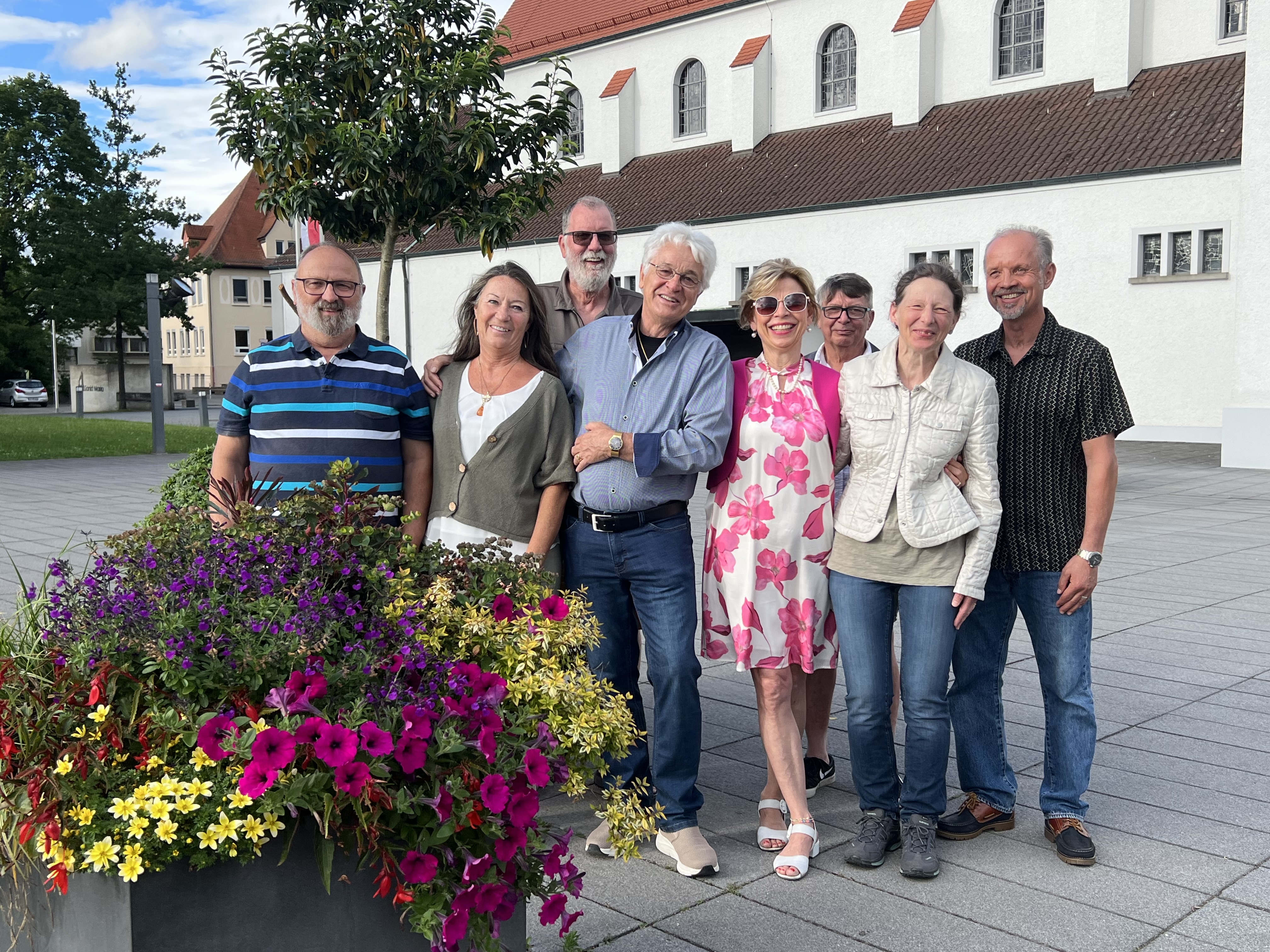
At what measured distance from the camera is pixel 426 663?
Result: 2.60 m

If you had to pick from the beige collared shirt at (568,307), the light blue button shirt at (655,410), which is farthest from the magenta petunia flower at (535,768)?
the beige collared shirt at (568,307)

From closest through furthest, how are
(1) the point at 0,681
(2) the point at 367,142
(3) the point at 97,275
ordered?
(1) the point at 0,681 < (2) the point at 367,142 < (3) the point at 97,275

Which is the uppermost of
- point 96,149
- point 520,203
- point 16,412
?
point 96,149

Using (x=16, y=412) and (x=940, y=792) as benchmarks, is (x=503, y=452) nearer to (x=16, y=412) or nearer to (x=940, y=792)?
(x=940, y=792)

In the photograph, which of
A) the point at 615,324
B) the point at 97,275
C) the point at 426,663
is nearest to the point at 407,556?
the point at 426,663

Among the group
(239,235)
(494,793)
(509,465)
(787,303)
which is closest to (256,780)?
(494,793)

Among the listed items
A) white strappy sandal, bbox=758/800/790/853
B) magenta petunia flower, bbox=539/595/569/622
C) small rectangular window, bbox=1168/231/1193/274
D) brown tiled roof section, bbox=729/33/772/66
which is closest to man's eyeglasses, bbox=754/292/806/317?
magenta petunia flower, bbox=539/595/569/622

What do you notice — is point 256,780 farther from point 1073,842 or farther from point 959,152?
point 959,152

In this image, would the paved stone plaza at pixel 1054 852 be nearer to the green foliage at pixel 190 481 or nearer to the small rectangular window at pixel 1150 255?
the green foliage at pixel 190 481

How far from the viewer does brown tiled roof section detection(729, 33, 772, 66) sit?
34.0m

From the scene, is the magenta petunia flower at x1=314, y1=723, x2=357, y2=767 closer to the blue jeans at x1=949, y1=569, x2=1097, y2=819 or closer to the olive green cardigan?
the olive green cardigan

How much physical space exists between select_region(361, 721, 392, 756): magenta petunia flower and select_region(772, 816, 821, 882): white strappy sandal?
6.47 ft

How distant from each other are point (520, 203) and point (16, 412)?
47.7m

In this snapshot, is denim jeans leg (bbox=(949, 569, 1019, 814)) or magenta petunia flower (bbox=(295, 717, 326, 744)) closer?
magenta petunia flower (bbox=(295, 717, 326, 744))
